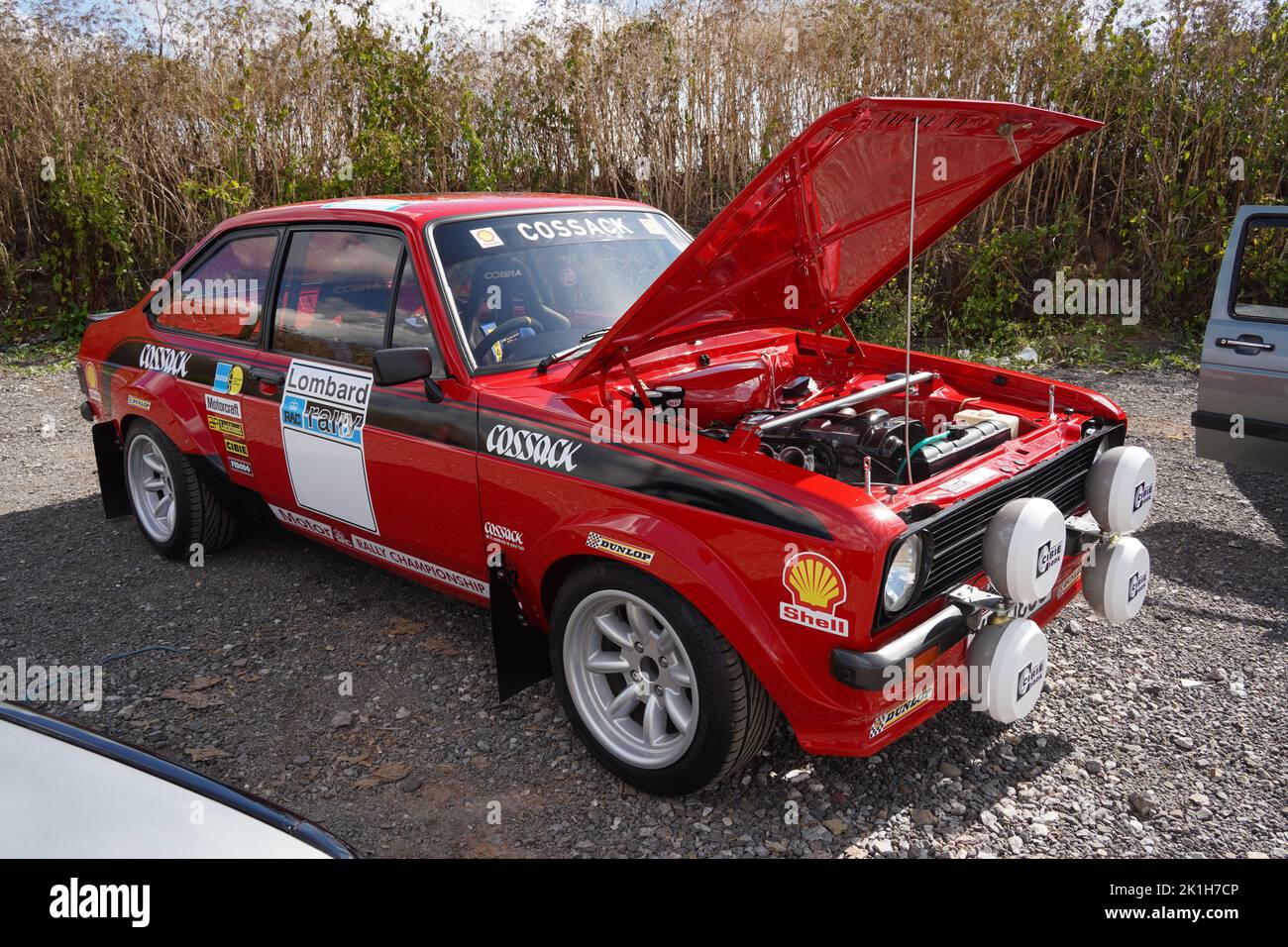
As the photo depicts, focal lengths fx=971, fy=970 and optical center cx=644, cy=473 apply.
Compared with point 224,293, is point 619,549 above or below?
below

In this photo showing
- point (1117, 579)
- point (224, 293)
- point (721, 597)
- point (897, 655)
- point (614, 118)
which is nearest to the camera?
point (897, 655)

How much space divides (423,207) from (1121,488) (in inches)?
110

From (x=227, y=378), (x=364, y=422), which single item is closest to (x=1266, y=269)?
(x=364, y=422)

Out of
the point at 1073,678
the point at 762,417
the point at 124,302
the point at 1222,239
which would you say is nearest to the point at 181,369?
the point at 762,417

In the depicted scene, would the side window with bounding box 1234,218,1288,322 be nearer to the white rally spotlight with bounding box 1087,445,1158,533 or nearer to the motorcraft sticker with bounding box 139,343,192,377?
the white rally spotlight with bounding box 1087,445,1158,533

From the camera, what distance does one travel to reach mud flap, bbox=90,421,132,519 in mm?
5312

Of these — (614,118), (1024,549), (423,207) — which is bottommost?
(1024,549)

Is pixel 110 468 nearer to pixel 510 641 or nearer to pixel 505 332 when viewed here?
pixel 505 332

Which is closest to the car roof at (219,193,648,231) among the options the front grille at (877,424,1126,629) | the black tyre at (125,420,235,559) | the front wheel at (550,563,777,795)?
the black tyre at (125,420,235,559)

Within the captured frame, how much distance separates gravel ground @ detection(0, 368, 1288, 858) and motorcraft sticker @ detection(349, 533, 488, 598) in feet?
1.30

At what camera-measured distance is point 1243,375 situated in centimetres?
478

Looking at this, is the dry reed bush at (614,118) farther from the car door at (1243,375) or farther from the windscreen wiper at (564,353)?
the windscreen wiper at (564,353)

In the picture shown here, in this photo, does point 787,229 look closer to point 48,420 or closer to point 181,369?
point 181,369

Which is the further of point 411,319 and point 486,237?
point 486,237
